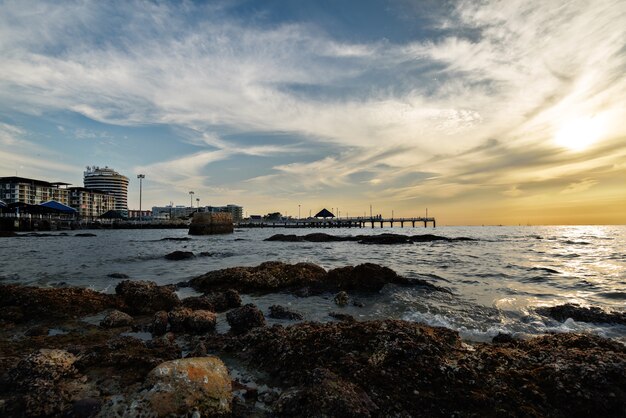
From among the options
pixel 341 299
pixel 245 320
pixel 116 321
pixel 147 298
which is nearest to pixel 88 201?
pixel 147 298

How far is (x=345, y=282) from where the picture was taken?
38.9 feet

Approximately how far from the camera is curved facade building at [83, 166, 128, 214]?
6841 inches

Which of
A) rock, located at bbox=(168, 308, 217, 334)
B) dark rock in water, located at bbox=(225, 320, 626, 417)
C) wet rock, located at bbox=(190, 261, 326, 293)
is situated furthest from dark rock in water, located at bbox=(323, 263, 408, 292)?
dark rock in water, located at bbox=(225, 320, 626, 417)

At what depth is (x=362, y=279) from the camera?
11.9 meters

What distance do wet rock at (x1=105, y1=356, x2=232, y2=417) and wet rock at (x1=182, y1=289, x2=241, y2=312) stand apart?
16.0 feet

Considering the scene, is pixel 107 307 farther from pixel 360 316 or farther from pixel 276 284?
pixel 360 316

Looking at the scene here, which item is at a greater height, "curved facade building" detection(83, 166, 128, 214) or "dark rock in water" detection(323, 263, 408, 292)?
"curved facade building" detection(83, 166, 128, 214)

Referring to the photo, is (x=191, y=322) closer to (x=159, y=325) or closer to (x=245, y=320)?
(x=159, y=325)

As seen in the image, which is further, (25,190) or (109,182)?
(109,182)

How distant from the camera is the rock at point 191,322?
273 inches

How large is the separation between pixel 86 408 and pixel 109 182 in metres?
204

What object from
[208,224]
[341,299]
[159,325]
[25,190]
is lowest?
[341,299]

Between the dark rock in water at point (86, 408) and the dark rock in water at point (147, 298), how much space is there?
514 centimetres

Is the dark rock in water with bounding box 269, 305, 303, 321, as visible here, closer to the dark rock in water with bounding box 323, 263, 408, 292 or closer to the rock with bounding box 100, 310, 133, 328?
the rock with bounding box 100, 310, 133, 328
